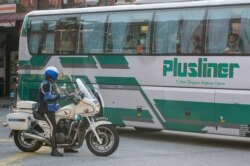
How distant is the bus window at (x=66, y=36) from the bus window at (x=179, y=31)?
266cm

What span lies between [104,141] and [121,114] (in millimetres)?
3621

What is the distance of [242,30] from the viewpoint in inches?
501

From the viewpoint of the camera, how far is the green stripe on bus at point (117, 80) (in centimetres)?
1447

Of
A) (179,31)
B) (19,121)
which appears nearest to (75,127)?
(19,121)

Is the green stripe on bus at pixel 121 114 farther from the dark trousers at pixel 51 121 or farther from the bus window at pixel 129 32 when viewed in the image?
the dark trousers at pixel 51 121

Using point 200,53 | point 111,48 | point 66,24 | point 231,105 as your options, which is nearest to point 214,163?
point 231,105

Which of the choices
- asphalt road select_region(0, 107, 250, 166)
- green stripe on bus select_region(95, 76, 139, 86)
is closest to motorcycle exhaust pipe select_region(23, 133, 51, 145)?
asphalt road select_region(0, 107, 250, 166)

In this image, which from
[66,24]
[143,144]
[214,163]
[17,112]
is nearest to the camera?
[214,163]

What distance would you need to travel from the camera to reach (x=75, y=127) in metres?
11.2

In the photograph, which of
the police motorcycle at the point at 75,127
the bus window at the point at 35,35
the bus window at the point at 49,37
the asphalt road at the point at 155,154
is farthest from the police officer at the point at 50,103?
the bus window at the point at 35,35

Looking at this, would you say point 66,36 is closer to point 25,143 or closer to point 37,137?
point 25,143

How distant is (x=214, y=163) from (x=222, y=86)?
2.72 meters

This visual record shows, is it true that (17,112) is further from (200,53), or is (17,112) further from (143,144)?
(200,53)

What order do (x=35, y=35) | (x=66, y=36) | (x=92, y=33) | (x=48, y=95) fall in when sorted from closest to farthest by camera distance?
1. (x=48, y=95)
2. (x=92, y=33)
3. (x=66, y=36)
4. (x=35, y=35)
